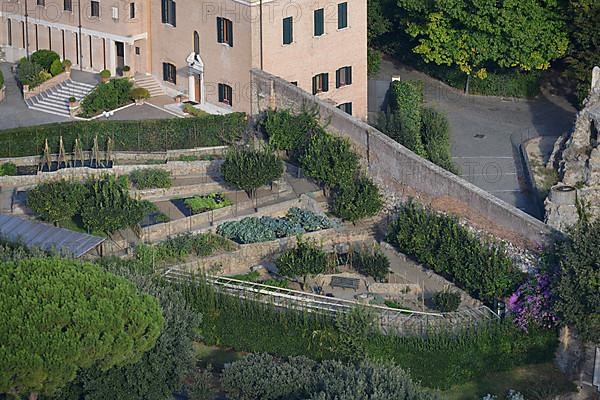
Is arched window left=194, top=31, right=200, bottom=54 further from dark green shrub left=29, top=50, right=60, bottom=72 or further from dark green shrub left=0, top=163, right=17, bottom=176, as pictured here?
dark green shrub left=0, top=163, right=17, bottom=176

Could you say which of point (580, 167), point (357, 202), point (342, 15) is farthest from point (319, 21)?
point (580, 167)

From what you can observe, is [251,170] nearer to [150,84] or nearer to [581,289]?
[150,84]

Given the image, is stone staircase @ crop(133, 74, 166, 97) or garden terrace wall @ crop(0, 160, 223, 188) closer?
garden terrace wall @ crop(0, 160, 223, 188)

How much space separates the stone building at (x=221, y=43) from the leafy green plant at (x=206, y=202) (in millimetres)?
5044

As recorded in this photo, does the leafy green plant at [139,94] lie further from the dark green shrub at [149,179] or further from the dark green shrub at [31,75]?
the dark green shrub at [149,179]

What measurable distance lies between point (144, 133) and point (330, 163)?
668 cm

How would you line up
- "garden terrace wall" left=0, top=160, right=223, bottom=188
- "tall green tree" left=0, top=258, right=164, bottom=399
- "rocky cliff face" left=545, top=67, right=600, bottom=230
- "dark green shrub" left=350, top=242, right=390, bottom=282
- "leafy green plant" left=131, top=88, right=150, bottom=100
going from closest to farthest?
"tall green tree" left=0, top=258, right=164, bottom=399 → "dark green shrub" left=350, top=242, right=390, bottom=282 → "rocky cliff face" left=545, top=67, right=600, bottom=230 → "garden terrace wall" left=0, top=160, right=223, bottom=188 → "leafy green plant" left=131, top=88, right=150, bottom=100

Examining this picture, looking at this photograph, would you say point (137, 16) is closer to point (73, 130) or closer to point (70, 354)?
point (73, 130)

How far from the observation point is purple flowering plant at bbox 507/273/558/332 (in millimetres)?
48406

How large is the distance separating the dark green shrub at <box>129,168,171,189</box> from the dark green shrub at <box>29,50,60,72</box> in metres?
9.45

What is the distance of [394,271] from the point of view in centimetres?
5288

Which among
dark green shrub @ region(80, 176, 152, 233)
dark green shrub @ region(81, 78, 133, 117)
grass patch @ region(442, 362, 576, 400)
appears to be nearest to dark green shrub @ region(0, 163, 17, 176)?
dark green shrub @ region(80, 176, 152, 233)

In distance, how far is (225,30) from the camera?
5969 centimetres

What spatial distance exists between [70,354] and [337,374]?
6.49 m
